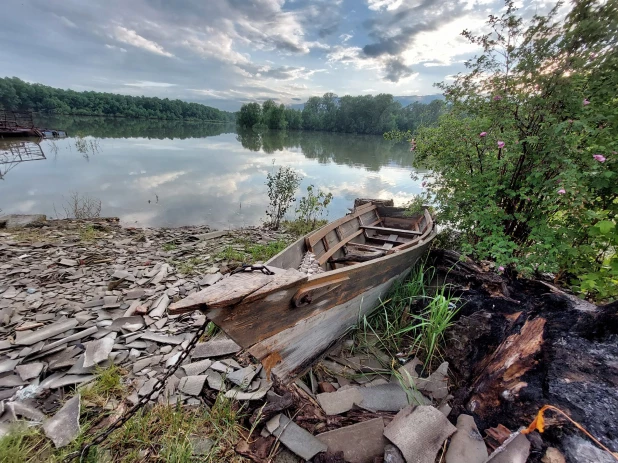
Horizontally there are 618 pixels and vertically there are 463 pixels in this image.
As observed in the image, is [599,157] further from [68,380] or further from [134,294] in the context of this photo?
[134,294]

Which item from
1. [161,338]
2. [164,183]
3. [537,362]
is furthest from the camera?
[164,183]

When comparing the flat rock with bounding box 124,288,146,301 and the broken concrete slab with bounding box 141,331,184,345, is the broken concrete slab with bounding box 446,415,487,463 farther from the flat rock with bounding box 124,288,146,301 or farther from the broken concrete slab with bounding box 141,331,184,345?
the flat rock with bounding box 124,288,146,301

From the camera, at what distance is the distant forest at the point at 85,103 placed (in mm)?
63412

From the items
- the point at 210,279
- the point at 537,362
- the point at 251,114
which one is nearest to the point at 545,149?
the point at 537,362

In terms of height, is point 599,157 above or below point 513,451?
above

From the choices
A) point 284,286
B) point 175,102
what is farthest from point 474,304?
point 175,102

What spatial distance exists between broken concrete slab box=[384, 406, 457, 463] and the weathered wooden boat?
0.93 m

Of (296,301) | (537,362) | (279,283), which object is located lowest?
(537,362)

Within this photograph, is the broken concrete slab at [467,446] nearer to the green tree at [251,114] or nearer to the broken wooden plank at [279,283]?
the broken wooden plank at [279,283]

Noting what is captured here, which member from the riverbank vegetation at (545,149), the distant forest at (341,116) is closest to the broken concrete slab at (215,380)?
the riverbank vegetation at (545,149)

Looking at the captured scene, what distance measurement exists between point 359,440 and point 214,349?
164 centimetres

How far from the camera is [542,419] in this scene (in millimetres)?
1871

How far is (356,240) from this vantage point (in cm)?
553

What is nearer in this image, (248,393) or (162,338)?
(248,393)
